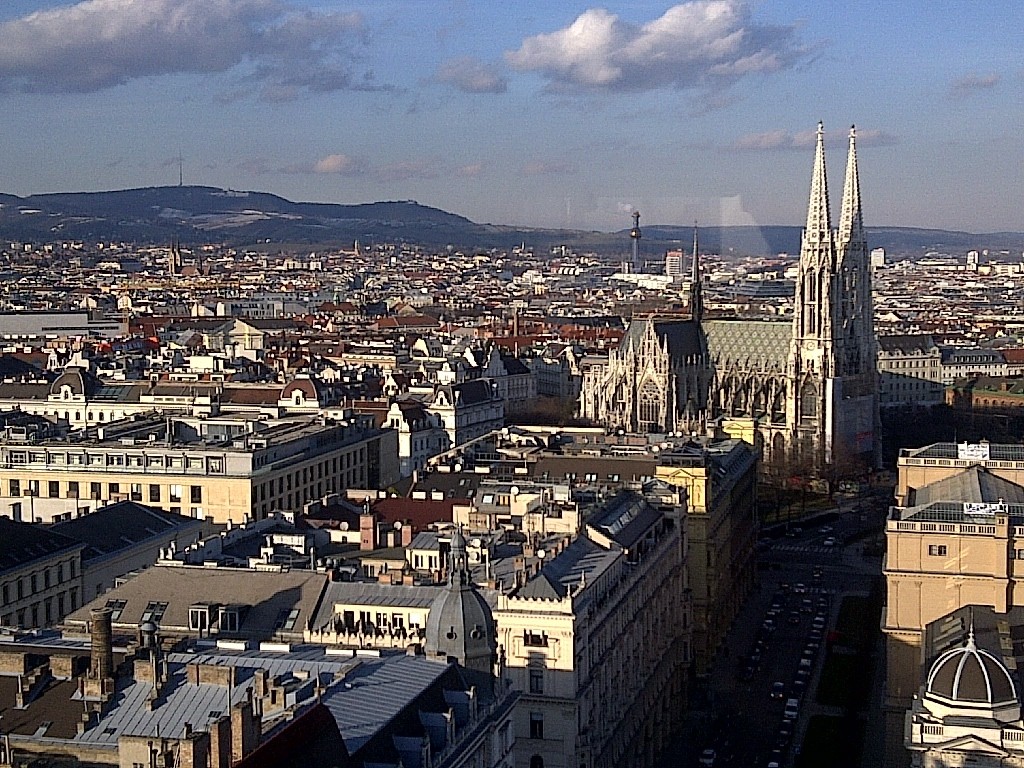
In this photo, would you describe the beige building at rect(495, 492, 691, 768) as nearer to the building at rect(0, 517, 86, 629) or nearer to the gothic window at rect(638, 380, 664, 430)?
the building at rect(0, 517, 86, 629)

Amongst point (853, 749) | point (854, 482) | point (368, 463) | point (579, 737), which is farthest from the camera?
point (854, 482)

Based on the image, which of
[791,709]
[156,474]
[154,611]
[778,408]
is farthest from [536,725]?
[778,408]

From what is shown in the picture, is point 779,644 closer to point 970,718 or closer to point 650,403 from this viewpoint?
point 970,718

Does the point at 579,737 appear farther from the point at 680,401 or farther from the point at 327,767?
the point at 680,401

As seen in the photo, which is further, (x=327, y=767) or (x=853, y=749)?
(x=853, y=749)

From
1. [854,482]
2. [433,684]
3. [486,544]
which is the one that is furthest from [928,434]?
[433,684]

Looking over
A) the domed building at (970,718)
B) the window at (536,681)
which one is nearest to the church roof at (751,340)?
the window at (536,681)

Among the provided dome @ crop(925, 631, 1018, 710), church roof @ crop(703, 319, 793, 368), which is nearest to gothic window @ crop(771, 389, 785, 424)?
church roof @ crop(703, 319, 793, 368)
